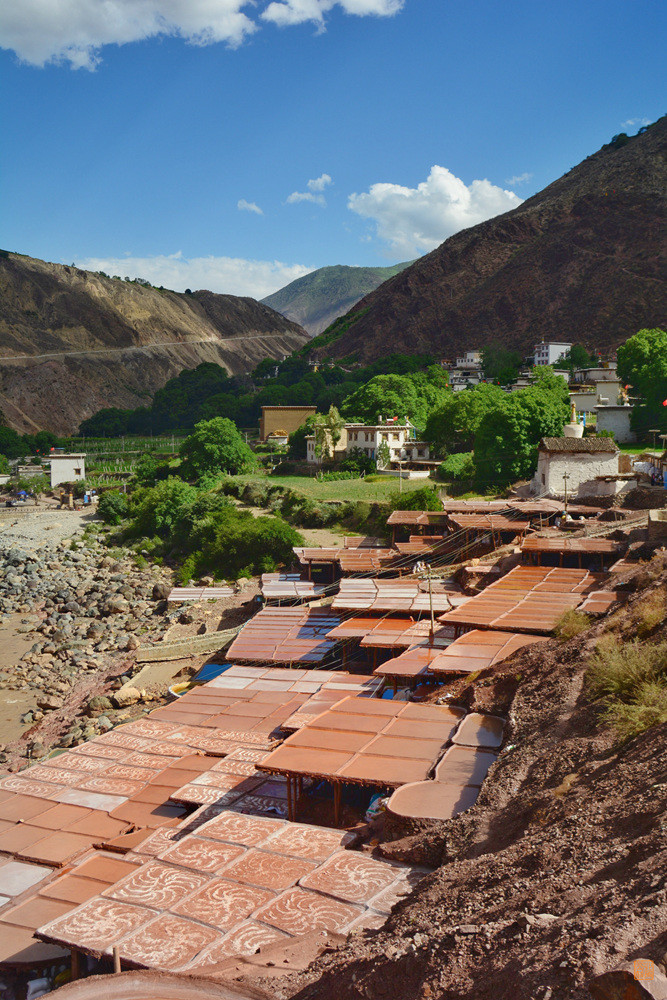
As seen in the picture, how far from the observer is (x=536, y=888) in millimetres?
4480

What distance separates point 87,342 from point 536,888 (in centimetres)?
11840

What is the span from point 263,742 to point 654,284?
3426 inches

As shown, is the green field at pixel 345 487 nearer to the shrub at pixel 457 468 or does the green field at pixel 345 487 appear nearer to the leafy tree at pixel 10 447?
the shrub at pixel 457 468

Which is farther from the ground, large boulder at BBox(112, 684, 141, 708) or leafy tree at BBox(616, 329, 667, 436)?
leafy tree at BBox(616, 329, 667, 436)

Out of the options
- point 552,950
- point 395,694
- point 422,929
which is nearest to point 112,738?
point 395,694

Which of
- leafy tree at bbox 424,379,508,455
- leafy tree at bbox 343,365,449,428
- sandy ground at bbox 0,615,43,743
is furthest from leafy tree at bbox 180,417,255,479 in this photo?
sandy ground at bbox 0,615,43,743

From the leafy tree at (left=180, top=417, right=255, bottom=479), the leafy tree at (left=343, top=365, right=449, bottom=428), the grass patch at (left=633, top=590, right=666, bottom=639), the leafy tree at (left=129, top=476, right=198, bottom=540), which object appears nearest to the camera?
the grass patch at (left=633, top=590, right=666, bottom=639)

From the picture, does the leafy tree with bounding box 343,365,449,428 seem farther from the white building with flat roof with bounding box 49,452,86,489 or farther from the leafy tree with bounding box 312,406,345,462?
the white building with flat roof with bounding box 49,452,86,489

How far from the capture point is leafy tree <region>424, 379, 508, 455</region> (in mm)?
45281

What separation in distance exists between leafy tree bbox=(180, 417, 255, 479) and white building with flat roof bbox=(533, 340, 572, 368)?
34.8 meters

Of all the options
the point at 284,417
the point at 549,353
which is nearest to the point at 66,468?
the point at 284,417

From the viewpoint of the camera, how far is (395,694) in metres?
12.9

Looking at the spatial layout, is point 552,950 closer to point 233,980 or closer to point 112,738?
point 233,980

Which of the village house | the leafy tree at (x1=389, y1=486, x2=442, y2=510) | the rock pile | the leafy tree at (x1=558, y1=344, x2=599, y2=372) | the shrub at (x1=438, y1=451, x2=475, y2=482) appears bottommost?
the rock pile
